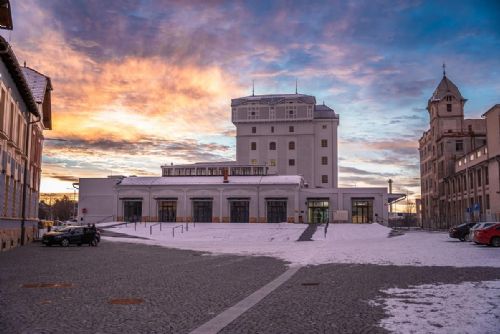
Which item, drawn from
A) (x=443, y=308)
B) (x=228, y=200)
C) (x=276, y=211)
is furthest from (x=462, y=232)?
(x=228, y=200)

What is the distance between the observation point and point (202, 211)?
73438 mm

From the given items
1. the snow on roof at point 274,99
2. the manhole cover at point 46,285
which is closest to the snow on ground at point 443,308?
the manhole cover at point 46,285

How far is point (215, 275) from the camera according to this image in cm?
1723

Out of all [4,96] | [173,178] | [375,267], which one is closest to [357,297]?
[375,267]

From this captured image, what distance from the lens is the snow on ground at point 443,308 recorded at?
8539mm

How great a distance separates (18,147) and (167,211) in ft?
140

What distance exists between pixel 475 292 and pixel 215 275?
8.17 metres

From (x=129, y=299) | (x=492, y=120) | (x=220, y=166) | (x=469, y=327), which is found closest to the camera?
(x=469, y=327)

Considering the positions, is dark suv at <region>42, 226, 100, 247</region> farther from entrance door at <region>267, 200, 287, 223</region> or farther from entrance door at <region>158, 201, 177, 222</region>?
entrance door at <region>158, 201, 177, 222</region>

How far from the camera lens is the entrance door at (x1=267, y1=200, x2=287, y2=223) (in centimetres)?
7112

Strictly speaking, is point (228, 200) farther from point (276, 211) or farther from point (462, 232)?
point (462, 232)

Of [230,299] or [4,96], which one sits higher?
[4,96]

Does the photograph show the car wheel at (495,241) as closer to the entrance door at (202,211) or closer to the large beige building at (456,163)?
the large beige building at (456,163)

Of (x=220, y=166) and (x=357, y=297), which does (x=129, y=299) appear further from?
(x=220, y=166)
